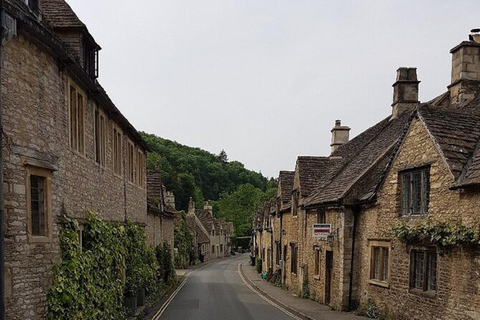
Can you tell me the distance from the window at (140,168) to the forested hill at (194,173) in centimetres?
7175

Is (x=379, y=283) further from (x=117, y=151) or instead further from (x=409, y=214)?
(x=117, y=151)

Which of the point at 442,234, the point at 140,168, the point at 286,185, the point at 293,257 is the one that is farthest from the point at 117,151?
the point at 286,185

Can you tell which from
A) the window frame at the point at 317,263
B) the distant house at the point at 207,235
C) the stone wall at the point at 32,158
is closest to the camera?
the stone wall at the point at 32,158

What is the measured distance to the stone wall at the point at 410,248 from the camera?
403 inches

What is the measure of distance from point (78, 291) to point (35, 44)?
5.51m

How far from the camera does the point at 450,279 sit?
35.5ft

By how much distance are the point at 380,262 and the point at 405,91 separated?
9698mm

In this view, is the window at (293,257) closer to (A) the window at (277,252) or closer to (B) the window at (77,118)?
→ (A) the window at (277,252)

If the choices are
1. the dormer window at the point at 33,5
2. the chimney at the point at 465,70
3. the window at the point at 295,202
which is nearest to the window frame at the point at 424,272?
the chimney at the point at 465,70

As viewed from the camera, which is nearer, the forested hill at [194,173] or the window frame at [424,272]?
the window frame at [424,272]

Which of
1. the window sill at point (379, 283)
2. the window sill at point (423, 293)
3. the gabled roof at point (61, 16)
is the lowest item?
the window sill at point (379, 283)

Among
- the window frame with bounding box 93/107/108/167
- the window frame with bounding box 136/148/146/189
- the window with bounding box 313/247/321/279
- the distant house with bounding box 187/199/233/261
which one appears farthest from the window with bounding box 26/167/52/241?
the distant house with bounding box 187/199/233/261

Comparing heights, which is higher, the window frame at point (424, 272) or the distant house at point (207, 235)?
the window frame at point (424, 272)

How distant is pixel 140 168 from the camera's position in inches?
874
